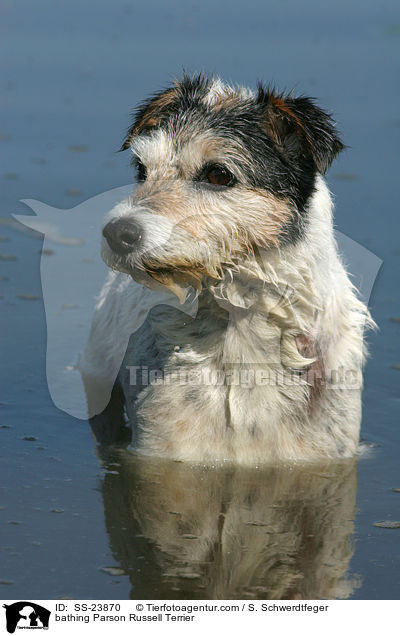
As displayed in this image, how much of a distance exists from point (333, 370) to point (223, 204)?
1332 mm

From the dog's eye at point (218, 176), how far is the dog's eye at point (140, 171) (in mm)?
479

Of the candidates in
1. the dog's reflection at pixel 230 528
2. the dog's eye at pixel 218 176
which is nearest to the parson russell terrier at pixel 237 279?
the dog's eye at pixel 218 176

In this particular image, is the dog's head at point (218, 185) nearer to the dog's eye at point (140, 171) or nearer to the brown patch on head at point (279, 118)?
the brown patch on head at point (279, 118)

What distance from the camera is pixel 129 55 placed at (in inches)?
622

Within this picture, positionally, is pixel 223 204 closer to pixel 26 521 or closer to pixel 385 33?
pixel 26 521

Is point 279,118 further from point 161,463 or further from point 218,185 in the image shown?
point 161,463

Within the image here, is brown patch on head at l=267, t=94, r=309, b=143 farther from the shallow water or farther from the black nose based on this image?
the shallow water

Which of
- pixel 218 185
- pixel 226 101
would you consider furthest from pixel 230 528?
Result: pixel 226 101

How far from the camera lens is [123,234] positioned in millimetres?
5406

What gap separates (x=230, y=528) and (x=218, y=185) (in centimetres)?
189

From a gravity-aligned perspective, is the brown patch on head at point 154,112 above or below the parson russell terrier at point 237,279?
above

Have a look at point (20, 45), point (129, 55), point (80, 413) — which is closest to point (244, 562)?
point (80, 413)

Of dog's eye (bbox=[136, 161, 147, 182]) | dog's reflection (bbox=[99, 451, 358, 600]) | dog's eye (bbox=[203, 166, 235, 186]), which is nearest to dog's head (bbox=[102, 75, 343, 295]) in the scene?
dog's eye (bbox=[203, 166, 235, 186])

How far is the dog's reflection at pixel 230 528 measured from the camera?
523cm
